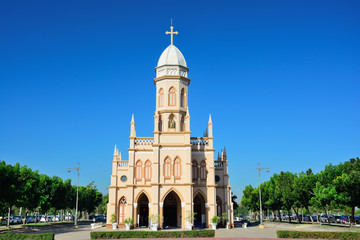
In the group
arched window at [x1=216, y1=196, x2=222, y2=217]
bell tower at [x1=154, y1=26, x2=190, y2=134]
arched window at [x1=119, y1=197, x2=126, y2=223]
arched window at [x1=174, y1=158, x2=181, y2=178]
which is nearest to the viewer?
arched window at [x1=174, y1=158, x2=181, y2=178]

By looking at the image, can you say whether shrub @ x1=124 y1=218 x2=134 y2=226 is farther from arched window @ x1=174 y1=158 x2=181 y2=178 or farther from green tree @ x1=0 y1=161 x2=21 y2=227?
green tree @ x1=0 y1=161 x2=21 y2=227

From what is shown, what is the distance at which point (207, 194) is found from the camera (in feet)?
142

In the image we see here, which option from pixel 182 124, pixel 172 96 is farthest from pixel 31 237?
pixel 172 96

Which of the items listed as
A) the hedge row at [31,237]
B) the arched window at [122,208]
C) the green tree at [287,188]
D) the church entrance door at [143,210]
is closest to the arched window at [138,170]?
the church entrance door at [143,210]

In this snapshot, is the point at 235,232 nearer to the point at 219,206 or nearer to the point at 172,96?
the point at 219,206

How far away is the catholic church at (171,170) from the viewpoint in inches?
1638

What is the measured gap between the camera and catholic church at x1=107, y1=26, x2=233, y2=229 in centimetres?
4159

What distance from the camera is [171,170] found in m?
42.3

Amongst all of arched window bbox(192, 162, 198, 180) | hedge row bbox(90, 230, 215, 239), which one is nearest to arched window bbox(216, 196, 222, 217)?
arched window bbox(192, 162, 198, 180)

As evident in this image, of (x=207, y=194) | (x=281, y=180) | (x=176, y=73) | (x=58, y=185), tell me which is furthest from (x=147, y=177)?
(x=281, y=180)

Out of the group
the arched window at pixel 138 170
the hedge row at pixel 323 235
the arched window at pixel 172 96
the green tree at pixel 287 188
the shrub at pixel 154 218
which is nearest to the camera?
the hedge row at pixel 323 235

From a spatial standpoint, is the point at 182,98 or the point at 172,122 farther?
the point at 182,98

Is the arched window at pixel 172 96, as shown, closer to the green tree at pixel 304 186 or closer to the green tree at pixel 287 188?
the green tree at pixel 304 186

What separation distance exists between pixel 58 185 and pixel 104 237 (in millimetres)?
29330
